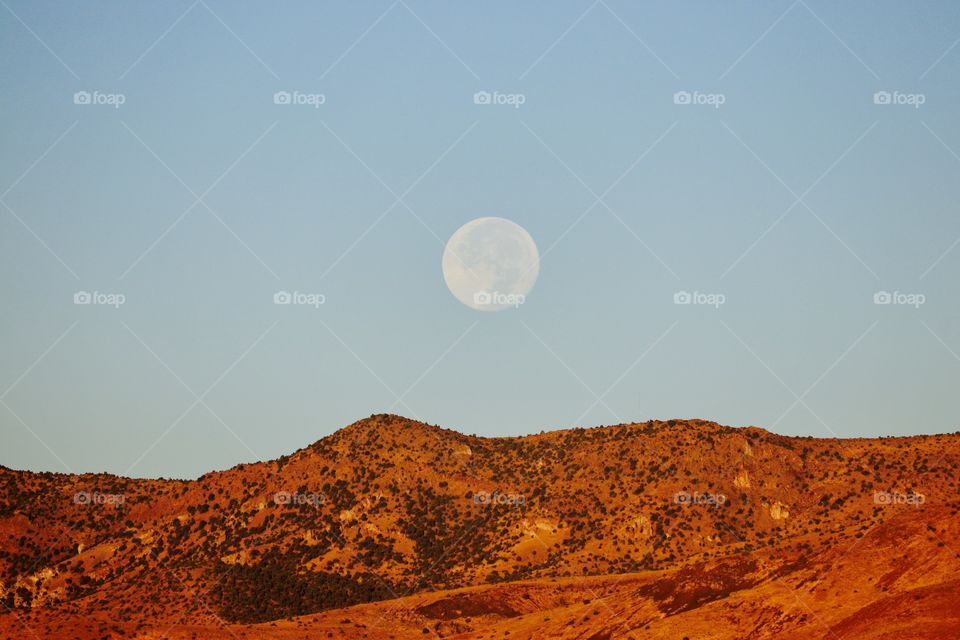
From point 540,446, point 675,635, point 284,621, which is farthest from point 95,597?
point 675,635

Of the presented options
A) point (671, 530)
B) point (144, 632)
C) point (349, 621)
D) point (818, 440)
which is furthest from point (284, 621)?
point (818, 440)

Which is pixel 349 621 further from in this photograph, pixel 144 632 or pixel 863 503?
pixel 863 503

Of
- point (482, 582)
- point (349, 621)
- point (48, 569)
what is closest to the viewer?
point (349, 621)

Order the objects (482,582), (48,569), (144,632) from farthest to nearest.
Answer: (48,569), (482,582), (144,632)

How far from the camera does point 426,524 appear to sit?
117m

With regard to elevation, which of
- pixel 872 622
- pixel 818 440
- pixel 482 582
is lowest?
pixel 872 622

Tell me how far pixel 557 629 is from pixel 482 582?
102ft

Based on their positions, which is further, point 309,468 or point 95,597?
point 309,468

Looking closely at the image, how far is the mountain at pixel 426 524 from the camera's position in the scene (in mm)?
89812

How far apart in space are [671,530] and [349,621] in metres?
33.7

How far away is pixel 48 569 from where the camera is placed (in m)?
116

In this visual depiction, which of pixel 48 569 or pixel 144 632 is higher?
pixel 48 569

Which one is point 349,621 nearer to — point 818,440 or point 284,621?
point 284,621

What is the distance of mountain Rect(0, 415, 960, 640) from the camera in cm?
8981
